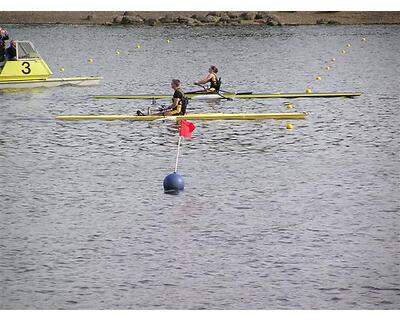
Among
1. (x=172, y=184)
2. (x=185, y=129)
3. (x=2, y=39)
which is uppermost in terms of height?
(x=2, y=39)

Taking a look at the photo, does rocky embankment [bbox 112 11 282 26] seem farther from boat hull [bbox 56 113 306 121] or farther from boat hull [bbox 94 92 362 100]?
boat hull [bbox 56 113 306 121]

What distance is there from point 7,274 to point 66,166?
6346 millimetres

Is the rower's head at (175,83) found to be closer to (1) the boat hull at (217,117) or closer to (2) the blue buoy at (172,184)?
(1) the boat hull at (217,117)

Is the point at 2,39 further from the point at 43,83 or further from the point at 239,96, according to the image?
the point at 239,96

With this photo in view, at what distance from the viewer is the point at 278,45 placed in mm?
38094

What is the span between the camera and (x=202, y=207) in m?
14.8

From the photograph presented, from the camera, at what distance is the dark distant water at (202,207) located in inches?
438

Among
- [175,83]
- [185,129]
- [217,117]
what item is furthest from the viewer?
[217,117]

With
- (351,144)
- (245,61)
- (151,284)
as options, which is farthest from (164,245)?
(245,61)

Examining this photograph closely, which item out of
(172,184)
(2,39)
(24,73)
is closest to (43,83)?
(24,73)

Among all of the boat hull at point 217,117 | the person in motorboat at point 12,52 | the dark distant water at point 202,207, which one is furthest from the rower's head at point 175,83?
the person in motorboat at point 12,52

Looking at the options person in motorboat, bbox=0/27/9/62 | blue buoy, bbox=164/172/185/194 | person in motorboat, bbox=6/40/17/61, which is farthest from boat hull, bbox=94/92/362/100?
blue buoy, bbox=164/172/185/194

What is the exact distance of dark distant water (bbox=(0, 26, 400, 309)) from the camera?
11.1 meters
